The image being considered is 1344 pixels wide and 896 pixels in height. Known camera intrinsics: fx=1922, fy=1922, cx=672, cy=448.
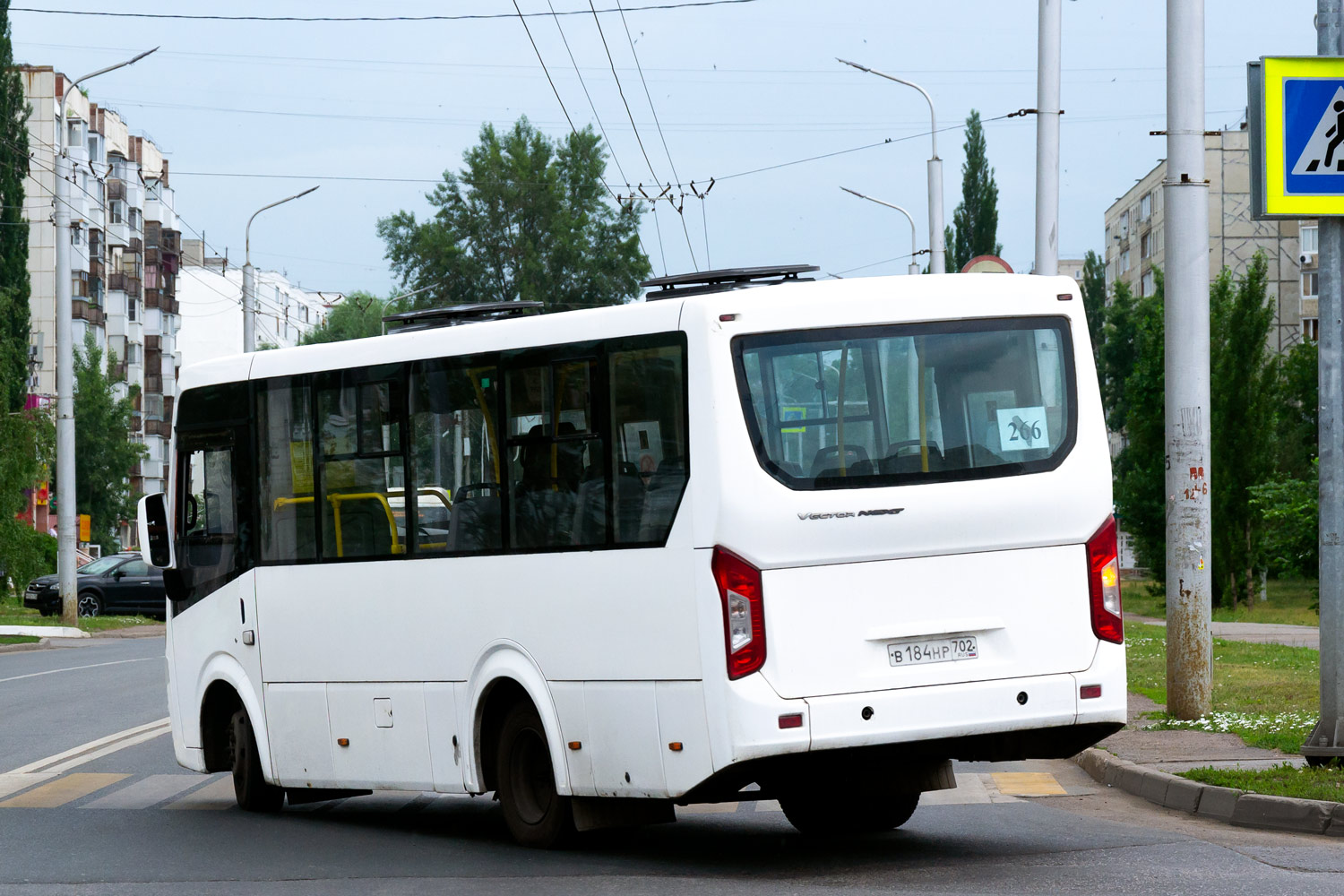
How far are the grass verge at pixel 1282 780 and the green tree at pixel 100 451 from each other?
233 feet

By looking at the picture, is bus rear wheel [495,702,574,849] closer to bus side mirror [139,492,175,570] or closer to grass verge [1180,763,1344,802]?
grass verge [1180,763,1344,802]

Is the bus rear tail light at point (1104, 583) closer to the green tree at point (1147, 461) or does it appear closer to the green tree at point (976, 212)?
the green tree at point (1147, 461)

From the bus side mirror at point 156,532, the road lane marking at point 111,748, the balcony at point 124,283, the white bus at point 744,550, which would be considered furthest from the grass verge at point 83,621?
the balcony at point 124,283

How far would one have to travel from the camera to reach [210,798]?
494 inches

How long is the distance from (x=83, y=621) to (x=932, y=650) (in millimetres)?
33141

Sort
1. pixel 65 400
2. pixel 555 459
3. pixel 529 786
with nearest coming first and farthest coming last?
pixel 555 459 → pixel 529 786 → pixel 65 400

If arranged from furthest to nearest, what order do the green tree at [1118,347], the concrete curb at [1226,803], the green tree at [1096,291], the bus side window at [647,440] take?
the green tree at [1096,291] → the green tree at [1118,347] → the concrete curb at [1226,803] → the bus side window at [647,440]

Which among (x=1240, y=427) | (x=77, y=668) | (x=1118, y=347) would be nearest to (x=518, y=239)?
(x=1118, y=347)

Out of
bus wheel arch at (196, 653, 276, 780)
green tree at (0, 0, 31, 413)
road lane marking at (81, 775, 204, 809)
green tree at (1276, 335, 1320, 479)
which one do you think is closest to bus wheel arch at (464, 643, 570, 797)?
bus wheel arch at (196, 653, 276, 780)

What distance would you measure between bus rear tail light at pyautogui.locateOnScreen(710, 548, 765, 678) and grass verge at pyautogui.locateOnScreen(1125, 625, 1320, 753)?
499 cm

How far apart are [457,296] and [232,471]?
2835 inches

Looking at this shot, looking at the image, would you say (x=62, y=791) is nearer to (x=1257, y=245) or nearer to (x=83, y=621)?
(x=83, y=621)

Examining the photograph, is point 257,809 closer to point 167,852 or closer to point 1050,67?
point 167,852

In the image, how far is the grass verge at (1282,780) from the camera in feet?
31.4
